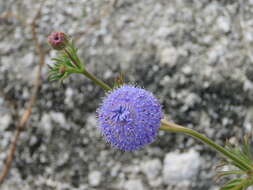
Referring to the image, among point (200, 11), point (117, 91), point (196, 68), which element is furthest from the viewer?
point (200, 11)

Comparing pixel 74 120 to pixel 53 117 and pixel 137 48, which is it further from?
pixel 137 48

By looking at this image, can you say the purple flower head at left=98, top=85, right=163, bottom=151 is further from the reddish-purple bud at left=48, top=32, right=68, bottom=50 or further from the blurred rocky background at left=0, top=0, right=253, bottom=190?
the blurred rocky background at left=0, top=0, right=253, bottom=190

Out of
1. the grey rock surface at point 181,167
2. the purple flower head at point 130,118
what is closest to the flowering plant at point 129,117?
the purple flower head at point 130,118

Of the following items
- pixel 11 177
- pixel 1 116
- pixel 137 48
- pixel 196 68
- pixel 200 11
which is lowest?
pixel 11 177

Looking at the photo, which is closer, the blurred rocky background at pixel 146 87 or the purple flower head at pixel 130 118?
the purple flower head at pixel 130 118

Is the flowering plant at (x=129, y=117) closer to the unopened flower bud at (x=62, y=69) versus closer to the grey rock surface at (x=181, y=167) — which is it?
the unopened flower bud at (x=62, y=69)

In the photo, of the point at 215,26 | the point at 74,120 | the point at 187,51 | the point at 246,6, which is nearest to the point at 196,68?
the point at 187,51

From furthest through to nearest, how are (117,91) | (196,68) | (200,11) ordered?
(200,11) < (196,68) < (117,91)
